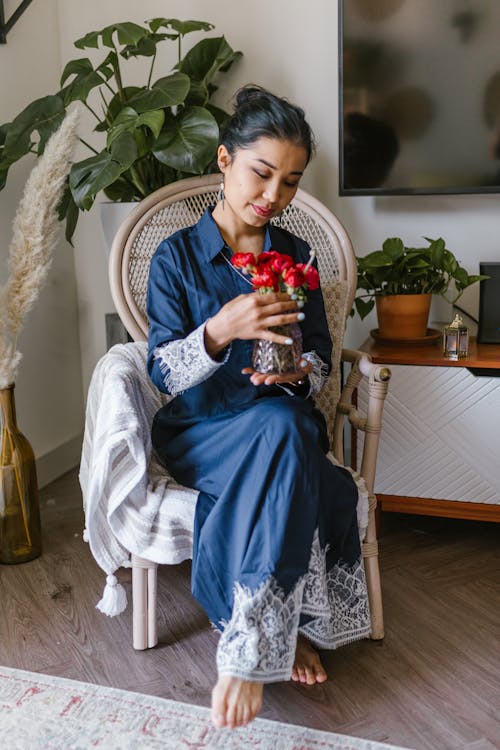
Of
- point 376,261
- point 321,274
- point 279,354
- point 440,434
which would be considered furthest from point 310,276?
point 440,434

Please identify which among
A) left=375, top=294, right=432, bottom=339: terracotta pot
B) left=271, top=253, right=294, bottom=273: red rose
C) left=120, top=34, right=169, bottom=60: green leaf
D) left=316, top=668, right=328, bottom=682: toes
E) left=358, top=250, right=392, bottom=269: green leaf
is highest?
left=120, top=34, right=169, bottom=60: green leaf

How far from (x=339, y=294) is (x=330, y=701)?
90cm

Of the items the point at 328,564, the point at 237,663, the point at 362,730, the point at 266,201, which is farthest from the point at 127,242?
the point at 362,730

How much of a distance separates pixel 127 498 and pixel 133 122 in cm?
94

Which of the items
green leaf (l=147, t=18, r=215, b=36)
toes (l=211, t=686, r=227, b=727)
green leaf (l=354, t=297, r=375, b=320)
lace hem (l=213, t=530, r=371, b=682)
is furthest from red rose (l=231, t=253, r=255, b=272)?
green leaf (l=147, t=18, r=215, b=36)

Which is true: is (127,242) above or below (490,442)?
above

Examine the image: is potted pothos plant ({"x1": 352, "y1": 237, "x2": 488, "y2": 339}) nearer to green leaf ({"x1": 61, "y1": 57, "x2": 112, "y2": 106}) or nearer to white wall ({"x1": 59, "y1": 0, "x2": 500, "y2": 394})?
white wall ({"x1": 59, "y1": 0, "x2": 500, "y2": 394})

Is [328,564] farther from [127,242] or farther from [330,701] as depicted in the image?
[127,242]

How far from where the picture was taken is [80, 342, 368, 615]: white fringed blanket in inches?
60.3

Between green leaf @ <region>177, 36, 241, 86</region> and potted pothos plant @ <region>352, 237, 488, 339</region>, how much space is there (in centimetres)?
70

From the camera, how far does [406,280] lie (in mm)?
2156

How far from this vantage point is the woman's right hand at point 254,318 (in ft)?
4.59

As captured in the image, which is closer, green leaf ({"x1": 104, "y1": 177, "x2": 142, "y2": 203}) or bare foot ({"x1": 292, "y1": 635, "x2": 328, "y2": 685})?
bare foot ({"x1": 292, "y1": 635, "x2": 328, "y2": 685})

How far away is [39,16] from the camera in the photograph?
8.07 ft
